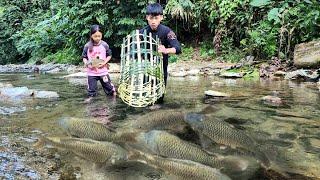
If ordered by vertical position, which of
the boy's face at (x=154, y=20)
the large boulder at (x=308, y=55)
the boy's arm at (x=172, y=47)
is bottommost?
the large boulder at (x=308, y=55)

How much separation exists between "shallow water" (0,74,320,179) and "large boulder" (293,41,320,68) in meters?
1.10

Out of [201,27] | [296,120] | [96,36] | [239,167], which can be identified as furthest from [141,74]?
[201,27]

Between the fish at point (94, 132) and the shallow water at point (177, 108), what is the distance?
0.28 metres

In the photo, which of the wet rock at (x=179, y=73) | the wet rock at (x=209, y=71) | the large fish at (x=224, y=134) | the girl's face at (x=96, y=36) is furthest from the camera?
the wet rock at (x=179, y=73)

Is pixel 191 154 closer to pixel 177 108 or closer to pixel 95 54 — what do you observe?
pixel 177 108

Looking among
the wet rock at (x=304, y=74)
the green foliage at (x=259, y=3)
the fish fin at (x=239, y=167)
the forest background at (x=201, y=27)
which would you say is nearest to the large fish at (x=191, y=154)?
the fish fin at (x=239, y=167)

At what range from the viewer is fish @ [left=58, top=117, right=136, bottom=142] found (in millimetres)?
4113

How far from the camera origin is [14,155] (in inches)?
161

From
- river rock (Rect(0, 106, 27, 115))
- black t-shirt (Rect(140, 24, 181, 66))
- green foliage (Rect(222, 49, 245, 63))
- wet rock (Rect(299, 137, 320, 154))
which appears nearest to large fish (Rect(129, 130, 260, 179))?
wet rock (Rect(299, 137, 320, 154))

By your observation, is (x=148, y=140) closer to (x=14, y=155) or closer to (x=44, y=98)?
(x=14, y=155)

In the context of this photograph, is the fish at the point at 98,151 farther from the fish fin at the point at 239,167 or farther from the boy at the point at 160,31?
the boy at the point at 160,31

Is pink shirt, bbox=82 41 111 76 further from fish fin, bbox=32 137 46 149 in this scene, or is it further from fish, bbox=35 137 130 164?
fish, bbox=35 137 130 164

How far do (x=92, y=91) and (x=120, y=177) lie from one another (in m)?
4.34

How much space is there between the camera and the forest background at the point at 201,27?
1148cm
